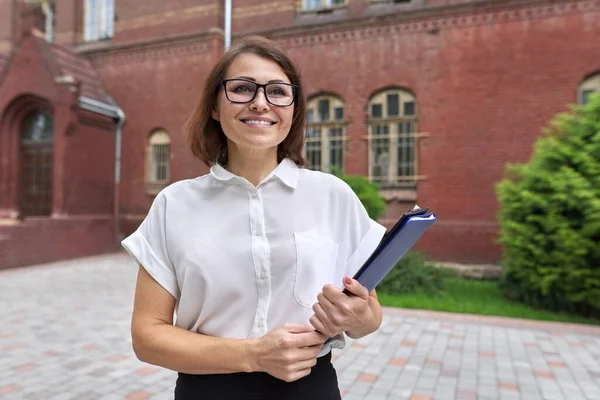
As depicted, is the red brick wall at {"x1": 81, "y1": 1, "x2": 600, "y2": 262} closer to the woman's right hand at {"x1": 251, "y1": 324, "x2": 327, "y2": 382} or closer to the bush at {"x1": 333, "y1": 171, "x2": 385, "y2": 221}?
the bush at {"x1": 333, "y1": 171, "x2": 385, "y2": 221}

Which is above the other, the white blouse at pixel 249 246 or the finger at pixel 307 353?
the white blouse at pixel 249 246

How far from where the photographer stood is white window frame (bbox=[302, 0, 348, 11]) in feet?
38.2

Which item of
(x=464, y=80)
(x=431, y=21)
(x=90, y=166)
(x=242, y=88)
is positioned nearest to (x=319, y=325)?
(x=242, y=88)

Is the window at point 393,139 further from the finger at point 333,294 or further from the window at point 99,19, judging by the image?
the finger at point 333,294

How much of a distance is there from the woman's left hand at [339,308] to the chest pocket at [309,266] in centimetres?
14

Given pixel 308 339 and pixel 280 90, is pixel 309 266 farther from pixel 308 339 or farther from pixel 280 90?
pixel 280 90

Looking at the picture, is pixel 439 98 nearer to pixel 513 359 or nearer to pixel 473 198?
pixel 473 198

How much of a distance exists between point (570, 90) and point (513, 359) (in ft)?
23.2

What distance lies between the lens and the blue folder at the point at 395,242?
1029mm

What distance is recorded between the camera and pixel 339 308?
1150 mm

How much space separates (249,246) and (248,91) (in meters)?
0.47

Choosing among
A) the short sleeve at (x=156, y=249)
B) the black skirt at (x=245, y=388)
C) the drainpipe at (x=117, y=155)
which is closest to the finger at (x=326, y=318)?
the black skirt at (x=245, y=388)

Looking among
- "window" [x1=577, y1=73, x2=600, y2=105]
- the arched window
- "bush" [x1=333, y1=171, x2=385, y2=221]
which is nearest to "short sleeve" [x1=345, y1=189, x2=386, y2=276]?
"bush" [x1=333, y1=171, x2=385, y2=221]

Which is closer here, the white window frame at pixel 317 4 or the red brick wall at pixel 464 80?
the red brick wall at pixel 464 80
